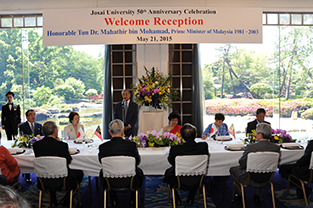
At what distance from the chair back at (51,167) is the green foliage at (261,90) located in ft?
22.2

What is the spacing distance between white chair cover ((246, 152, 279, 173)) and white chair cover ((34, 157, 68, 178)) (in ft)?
7.63

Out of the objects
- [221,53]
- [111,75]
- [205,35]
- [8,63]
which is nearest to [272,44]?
[221,53]

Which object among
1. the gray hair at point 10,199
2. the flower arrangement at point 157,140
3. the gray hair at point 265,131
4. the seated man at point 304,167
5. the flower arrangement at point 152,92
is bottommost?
the seated man at point 304,167

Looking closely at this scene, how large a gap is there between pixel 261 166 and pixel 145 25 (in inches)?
150

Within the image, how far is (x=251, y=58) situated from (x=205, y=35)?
318 centimetres

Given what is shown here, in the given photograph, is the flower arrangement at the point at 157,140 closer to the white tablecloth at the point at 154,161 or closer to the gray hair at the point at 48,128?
the white tablecloth at the point at 154,161

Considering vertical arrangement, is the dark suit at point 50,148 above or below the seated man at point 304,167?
above

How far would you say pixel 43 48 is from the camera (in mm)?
8398

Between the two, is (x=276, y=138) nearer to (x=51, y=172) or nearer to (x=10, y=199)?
(x=51, y=172)

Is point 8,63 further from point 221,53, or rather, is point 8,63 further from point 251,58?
point 251,58

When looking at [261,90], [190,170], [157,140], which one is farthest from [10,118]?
[261,90]

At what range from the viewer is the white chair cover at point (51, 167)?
3.46 m

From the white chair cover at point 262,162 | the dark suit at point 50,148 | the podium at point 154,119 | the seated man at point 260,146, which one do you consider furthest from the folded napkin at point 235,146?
the podium at point 154,119

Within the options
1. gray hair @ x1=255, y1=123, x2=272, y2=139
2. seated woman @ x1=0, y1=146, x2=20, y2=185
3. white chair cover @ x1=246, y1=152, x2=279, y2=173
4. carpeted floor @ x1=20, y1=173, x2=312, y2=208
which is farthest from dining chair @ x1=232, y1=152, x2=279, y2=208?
seated woman @ x1=0, y1=146, x2=20, y2=185
